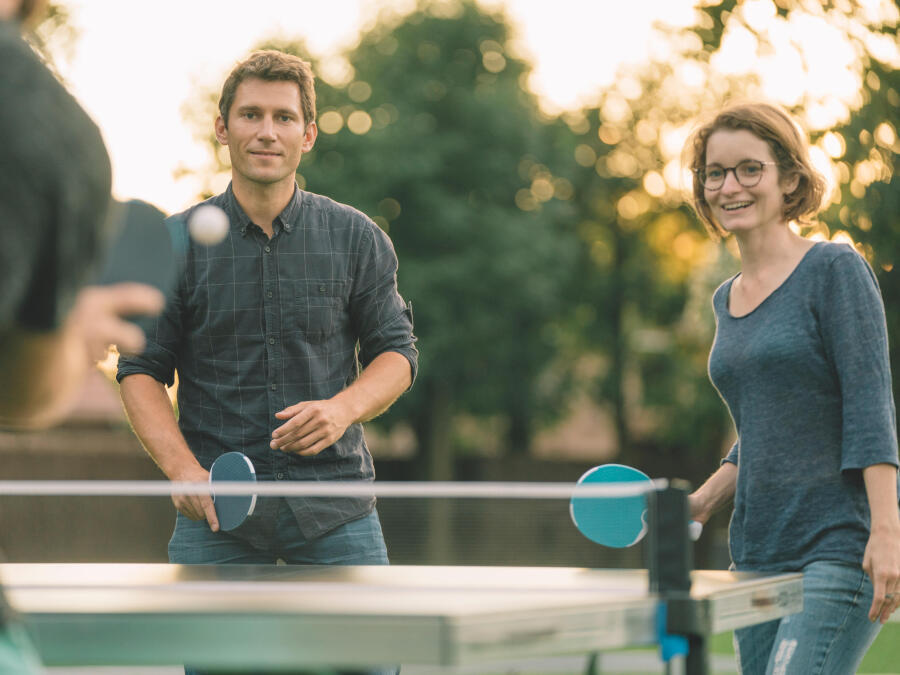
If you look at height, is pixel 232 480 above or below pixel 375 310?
below

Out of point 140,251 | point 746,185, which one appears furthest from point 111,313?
point 746,185

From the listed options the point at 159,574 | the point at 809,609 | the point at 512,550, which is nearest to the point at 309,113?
the point at 159,574

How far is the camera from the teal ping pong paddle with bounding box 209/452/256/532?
3.39 meters

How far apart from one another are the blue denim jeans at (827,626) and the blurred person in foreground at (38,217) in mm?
2042

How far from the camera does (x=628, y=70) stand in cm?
3412

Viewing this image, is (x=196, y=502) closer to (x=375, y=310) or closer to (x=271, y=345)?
(x=271, y=345)

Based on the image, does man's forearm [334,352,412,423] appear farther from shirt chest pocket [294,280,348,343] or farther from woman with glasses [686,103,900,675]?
woman with glasses [686,103,900,675]

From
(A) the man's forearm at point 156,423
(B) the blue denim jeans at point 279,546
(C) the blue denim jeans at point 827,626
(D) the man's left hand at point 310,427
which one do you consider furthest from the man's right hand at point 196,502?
(C) the blue denim jeans at point 827,626

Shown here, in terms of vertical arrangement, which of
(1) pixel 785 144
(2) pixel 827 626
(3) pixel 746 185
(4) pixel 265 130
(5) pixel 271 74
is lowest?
(2) pixel 827 626

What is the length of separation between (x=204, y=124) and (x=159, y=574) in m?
27.3

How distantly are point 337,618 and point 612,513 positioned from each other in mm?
1311

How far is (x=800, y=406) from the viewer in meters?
3.32

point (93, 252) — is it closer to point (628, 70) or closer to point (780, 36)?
point (780, 36)

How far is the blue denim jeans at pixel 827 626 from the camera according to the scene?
3121 millimetres
